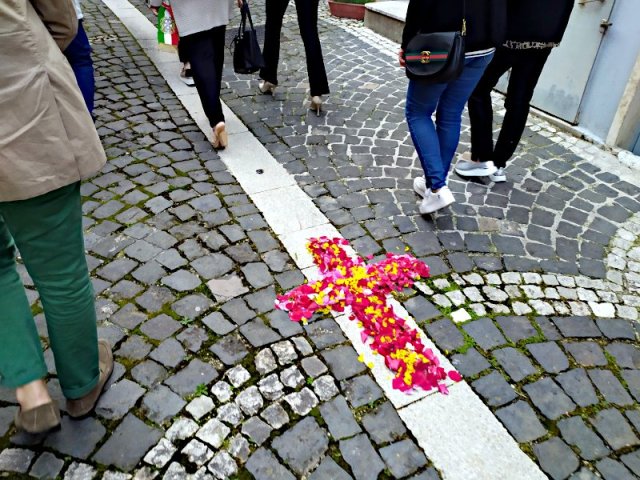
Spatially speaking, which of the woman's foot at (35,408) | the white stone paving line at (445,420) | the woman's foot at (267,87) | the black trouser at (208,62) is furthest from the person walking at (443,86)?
the woman's foot at (35,408)

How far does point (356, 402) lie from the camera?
231 cm

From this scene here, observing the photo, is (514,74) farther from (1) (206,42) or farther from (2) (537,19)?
(1) (206,42)

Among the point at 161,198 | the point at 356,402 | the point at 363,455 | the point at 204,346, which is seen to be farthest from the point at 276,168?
the point at 363,455

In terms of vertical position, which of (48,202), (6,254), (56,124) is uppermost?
(56,124)

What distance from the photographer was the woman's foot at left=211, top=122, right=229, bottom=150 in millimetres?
4230

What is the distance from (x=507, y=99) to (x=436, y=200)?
1009 millimetres

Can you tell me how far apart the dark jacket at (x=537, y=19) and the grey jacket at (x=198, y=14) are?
206cm

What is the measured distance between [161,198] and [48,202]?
2027 mm

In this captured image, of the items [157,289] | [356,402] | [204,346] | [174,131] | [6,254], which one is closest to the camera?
[6,254]

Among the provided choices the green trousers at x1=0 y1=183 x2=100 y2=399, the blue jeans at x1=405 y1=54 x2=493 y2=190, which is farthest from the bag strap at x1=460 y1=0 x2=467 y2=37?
the green trousers at x1=0 y1=183 x2=100 y2=399

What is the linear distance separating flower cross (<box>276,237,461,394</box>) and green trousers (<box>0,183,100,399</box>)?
1.08 metres

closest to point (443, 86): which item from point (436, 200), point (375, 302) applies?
point (436, 200)

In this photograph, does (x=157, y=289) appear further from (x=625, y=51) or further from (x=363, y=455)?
(x=625, y=51)

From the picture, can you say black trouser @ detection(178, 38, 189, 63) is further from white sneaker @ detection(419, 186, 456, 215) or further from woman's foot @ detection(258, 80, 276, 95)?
white sneaker @ detection(419, 186, 456, 215)
